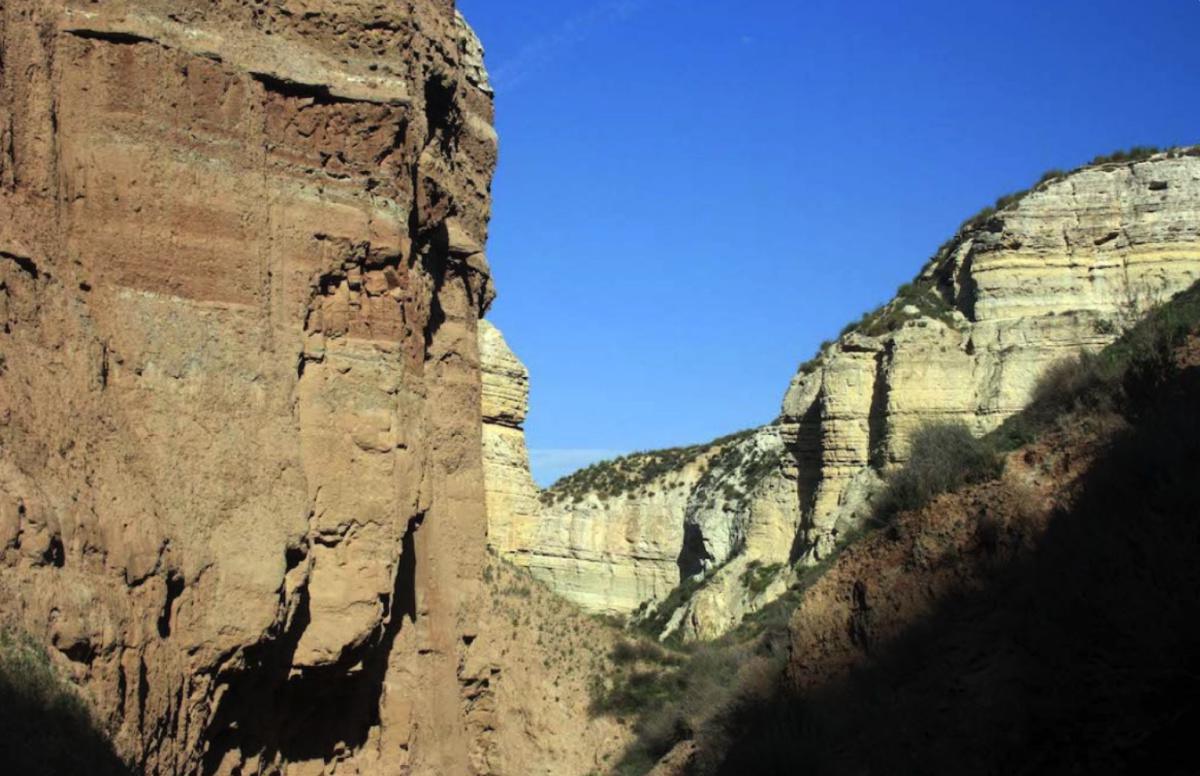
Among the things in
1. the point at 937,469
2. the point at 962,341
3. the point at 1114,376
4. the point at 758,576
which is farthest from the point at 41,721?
the point at 758,576

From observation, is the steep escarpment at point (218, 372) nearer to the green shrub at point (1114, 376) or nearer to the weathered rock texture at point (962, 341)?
the green shrub at point (1114, 376)

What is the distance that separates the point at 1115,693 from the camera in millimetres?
15039

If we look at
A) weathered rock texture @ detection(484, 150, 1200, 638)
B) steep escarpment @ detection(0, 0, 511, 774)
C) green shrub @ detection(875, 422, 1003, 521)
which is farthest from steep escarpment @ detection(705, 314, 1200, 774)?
weathered rock texture @ detection(484, 150, 1200, 638)

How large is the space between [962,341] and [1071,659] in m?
27.9

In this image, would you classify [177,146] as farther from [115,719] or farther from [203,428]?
[115,719]

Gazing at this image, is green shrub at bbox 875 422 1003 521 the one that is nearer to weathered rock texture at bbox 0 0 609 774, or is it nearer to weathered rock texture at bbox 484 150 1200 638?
weathered rock texture at bbox 0 0 609 774

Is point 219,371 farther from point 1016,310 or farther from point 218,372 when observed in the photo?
point 1016,310

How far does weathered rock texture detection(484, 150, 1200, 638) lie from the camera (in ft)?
136

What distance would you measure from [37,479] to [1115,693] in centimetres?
1085

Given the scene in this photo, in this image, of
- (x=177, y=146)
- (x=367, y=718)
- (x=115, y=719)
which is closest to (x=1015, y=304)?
(x=367, y=718)

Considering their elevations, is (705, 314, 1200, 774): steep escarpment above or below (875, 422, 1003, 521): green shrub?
below

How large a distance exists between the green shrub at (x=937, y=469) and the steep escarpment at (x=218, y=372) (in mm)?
7997

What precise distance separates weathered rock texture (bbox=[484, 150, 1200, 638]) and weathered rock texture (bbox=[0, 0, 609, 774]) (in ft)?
69.3

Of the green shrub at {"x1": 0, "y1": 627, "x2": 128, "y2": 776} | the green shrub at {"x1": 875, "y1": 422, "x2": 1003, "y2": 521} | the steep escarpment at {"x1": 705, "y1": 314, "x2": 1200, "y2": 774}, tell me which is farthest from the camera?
the green shrub at {"x1": 875, "y1": 422, "x2": 1003, "y2": 521}
